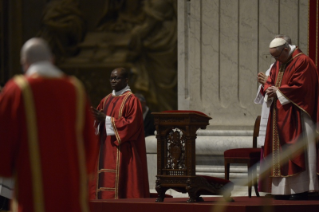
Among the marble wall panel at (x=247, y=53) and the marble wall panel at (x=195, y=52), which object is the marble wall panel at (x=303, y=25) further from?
the marble wall panel at (x=195, y=52)

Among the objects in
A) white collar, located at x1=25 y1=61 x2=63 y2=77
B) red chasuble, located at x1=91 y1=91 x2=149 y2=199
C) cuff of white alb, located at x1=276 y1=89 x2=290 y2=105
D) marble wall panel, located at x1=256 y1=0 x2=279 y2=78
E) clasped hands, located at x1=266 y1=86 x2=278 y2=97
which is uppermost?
marble wall panel, located at x1=256 y1=0 x2=279 y2=78

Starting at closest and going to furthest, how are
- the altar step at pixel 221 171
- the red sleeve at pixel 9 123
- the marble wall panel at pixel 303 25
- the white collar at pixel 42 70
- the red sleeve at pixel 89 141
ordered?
the red sleeve at pixel 9 123
the white collar at pixel 42 70
the red sleeve at pixel 89 141
the altar step at pixel 221 171
the marble wall panel at pixel 303 25

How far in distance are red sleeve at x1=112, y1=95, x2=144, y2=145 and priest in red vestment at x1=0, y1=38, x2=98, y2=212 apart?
2924 millimetres

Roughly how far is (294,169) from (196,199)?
1056 mm

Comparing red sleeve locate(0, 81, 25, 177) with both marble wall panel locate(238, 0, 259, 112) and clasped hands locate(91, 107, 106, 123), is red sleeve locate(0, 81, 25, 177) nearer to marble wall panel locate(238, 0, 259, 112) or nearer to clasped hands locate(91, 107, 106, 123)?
clasped hands locate(91, 107, 106, 123)

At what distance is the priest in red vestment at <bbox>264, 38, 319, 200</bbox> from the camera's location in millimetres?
6582

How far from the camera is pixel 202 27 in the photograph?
30.6ft

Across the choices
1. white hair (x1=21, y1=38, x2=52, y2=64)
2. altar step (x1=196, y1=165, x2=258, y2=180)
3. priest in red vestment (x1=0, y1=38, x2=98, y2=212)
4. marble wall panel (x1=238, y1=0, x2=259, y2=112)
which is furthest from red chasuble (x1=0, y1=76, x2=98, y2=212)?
marble wall panel (x1=238, y1=0, x2=259, y2=112)

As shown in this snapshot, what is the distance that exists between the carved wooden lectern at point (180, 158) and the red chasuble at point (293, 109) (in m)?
0.67

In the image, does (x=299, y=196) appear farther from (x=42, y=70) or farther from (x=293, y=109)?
(x=42, y=70)

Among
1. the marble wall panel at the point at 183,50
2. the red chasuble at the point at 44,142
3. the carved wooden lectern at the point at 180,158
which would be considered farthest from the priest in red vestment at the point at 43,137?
the marble wall panel at the point at 183,50

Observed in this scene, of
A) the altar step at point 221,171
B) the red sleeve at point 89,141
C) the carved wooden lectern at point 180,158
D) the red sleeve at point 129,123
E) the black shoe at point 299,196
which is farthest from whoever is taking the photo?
the altar step at point 221,171

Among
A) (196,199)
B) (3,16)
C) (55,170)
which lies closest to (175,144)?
(196,199)

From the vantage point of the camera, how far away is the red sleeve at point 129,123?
7.05 m
